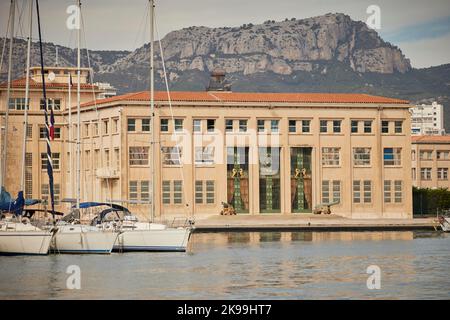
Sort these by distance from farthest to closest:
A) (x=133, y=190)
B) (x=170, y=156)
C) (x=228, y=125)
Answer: (x=228, y=125)
(x=170, y=156)
(x=133, y=190)

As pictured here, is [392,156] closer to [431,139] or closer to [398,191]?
[398,191]

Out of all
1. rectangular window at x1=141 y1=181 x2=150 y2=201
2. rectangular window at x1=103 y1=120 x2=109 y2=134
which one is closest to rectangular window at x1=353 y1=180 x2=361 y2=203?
rectangular window at x1=141 y1=181 x2=150 y2=201

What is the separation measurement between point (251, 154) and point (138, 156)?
9603mm

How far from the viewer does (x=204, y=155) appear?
109312mm

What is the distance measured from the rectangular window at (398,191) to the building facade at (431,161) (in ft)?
119

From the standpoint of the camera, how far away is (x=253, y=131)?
110 m

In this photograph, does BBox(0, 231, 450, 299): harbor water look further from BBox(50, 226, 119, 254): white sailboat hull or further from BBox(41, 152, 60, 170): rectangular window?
BBox(41, 152, 60, 170): rectangular window

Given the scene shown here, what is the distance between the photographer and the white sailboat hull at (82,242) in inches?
2805

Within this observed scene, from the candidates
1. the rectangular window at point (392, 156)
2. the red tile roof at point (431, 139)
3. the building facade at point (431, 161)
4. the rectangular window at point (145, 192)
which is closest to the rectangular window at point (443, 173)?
the building facade at point (431, 161)

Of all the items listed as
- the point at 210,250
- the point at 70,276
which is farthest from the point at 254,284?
the point at 210,250

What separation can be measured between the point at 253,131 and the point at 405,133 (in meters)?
13.7

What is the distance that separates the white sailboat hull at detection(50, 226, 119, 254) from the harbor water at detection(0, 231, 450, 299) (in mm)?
823

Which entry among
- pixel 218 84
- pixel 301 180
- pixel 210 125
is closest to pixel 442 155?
pixel 218 84
